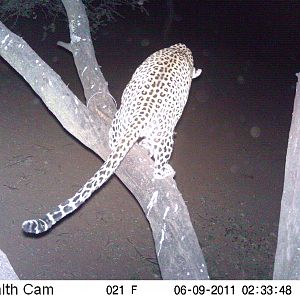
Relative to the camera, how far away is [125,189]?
8.33 meters

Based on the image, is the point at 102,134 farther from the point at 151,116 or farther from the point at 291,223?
the point at 291,223

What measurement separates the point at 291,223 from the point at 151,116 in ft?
4.99

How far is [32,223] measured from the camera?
3611 mm

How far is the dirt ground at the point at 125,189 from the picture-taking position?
7.02 m

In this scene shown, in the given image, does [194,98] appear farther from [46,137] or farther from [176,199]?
[176,199]

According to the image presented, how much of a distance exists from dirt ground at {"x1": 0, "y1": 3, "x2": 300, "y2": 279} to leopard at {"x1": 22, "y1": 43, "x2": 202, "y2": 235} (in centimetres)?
268

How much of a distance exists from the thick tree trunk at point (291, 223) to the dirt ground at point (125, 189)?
3252mm

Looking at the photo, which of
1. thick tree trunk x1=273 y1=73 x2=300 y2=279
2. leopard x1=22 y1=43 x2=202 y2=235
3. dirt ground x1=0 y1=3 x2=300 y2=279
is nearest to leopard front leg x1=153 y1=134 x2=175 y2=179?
leopard x1=22 y1=43 x2=202 y2=235

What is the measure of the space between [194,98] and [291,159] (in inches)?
309

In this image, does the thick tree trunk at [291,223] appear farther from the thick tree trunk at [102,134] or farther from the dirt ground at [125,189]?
the dirt ground at [125,189]

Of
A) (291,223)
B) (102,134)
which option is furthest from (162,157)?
(291,223)

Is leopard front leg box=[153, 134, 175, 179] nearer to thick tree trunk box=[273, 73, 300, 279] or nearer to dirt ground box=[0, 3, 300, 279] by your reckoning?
thick tree trunk box=[273, 73, 300, 279]

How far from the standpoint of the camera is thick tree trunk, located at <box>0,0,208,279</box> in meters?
3.87

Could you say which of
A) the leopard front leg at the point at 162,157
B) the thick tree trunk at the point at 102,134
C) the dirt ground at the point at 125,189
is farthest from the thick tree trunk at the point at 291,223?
the dirt ground at the point at 125,189
